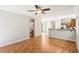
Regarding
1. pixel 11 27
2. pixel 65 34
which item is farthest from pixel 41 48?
pixel 65 34

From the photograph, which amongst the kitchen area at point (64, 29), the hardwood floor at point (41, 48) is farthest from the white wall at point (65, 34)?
the hardwood floor at point (41, 48)

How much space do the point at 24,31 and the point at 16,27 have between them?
1355mm

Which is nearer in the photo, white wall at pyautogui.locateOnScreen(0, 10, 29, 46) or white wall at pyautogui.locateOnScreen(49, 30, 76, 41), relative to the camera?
white wall at pyautogui.locateOnScreen(0, 10, 29, 46)

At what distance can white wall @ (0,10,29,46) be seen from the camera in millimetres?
5685

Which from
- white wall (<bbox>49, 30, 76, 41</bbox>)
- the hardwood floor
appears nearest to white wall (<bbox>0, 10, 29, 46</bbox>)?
the hardwood floor

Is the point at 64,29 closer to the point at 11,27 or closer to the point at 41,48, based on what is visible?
the point at 41,48

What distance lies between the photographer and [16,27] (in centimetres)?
703

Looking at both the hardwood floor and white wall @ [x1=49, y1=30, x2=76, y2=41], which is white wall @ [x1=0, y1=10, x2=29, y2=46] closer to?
the hardwood floor

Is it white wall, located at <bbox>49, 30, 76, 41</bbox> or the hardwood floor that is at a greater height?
white wall, located at <bbox>49, 30, 76, 41</bbox>

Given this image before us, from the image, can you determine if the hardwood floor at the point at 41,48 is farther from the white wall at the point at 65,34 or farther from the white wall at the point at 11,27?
the white wall at the point at 65,34

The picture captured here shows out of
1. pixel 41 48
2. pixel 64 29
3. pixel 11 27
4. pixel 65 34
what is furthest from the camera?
pixel 64 29

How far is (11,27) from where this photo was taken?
6.45 metres

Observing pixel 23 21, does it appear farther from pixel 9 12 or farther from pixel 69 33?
pixel 69 33
